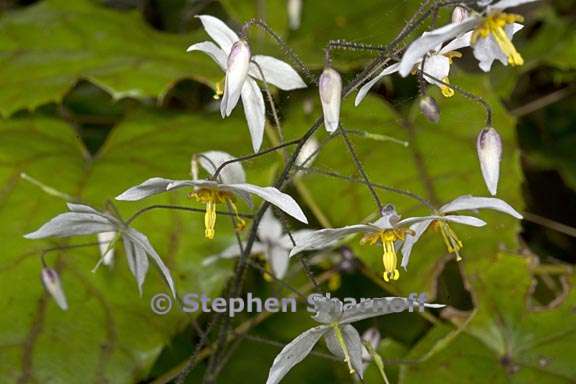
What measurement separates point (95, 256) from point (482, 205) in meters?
0.79

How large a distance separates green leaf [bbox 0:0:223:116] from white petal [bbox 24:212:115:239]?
545 mm

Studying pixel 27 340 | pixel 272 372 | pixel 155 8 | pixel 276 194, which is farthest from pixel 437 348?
pixel 155 8

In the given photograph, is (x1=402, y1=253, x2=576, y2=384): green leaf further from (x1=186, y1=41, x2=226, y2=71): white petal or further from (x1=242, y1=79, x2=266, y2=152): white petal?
(x1=186, y1=41, x2=226, y2=71): white petal

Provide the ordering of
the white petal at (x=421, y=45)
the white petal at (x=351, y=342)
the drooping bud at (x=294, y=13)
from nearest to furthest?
the white petal at (x=421, y=45)
the white petal at (x=351, y=342)
the drooping bud at (x=294, y=13)

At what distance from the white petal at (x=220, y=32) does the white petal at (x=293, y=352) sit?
0.46m

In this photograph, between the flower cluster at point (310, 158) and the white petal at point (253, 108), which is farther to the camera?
the white petal at point (253, 108)

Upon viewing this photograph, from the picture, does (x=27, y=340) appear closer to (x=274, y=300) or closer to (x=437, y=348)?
(x=274, y=300)

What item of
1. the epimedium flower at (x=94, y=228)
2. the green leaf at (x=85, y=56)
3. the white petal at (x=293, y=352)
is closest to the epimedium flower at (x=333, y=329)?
the white petal at (x=293, y=352)

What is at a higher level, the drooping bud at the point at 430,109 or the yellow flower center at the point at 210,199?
the drooping bud at the point at 430,109

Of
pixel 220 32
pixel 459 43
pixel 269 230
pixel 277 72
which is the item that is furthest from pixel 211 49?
pixel 269 230

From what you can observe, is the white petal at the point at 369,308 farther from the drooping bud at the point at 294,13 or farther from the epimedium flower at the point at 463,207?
the drooping bud at the point at 294,13

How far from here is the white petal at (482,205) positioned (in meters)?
1.25

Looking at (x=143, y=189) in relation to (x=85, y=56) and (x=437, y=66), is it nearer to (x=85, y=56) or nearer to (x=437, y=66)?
(x=437, y=66)

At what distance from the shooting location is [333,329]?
1.35 metres
